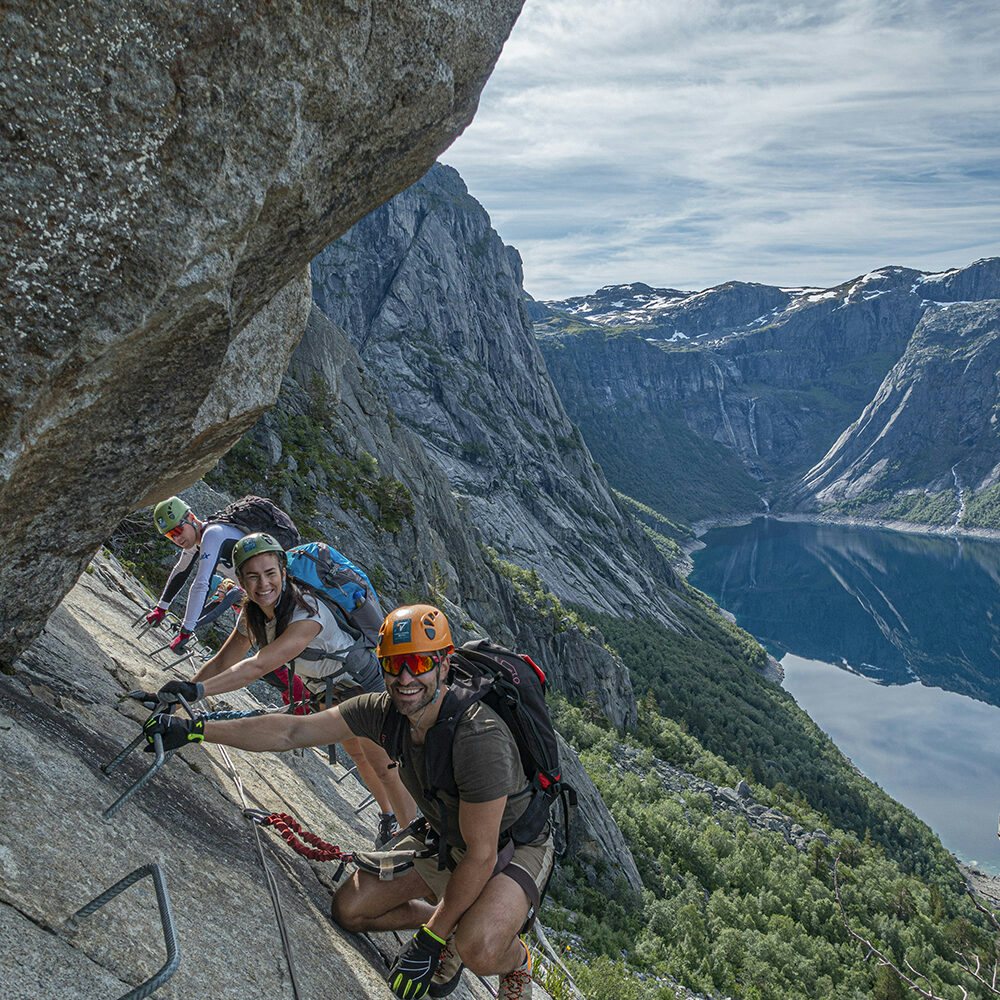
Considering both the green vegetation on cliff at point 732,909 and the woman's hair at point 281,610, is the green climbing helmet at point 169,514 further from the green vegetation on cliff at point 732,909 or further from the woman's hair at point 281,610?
the green vegetation on cliff at point 732,909

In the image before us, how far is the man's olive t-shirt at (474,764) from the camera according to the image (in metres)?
4.74

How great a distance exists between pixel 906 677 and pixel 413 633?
500 feet

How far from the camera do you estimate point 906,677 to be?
5300 inches

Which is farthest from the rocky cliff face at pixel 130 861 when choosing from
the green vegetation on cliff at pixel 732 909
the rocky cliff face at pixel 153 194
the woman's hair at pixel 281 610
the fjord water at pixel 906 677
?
the fjord water at pixel 906 677

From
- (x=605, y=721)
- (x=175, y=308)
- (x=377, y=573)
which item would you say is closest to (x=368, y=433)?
(x=377, y=573)

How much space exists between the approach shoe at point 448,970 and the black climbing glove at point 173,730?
2279mm

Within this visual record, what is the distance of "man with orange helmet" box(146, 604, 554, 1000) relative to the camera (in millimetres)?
4789

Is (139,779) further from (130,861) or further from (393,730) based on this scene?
(393,730)

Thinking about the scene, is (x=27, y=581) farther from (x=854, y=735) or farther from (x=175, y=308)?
(x=854, y=735)

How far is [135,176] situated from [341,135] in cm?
162

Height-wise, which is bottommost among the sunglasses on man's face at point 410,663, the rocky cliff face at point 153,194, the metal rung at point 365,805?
the metal rung at point 365,805

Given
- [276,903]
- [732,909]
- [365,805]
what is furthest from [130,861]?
A: [732,909]

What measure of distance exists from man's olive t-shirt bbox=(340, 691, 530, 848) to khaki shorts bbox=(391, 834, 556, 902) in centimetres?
31

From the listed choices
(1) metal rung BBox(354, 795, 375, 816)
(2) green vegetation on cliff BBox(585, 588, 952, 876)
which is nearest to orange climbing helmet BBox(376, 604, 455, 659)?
(1) metal rung BBox(354, 795, 375, 816)
